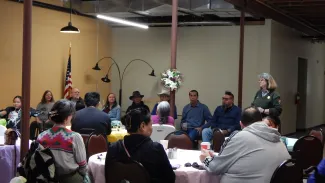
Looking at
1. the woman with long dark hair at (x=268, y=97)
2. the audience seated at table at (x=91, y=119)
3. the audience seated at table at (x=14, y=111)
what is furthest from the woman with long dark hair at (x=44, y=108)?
the woman with long dark hair at (x=268, y=97)

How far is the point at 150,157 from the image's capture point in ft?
11.5

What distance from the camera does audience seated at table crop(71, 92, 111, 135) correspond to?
6.12m

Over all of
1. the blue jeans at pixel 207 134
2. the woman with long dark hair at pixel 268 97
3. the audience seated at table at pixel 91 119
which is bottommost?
the blue jeans at pixel 207 134

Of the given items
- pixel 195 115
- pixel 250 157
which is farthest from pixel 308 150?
pixel 195 115

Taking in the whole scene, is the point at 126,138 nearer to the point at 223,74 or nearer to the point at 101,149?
the point at 101,149

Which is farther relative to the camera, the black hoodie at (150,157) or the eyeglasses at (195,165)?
the eyeglasses at (195,165)

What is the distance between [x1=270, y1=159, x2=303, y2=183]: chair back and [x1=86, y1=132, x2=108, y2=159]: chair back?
2425 mm

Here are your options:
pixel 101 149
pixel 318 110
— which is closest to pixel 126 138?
pixel 101 149

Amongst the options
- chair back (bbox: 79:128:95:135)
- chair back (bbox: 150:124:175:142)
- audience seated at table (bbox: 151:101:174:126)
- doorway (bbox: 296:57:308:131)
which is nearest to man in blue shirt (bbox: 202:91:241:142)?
audience seated at table (bbox: 151:101:174:126)

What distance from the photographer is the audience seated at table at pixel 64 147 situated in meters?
3.81

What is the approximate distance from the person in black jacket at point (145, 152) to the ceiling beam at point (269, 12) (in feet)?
20.1

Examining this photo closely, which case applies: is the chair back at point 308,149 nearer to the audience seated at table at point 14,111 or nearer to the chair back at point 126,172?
the chair back at point 126,172

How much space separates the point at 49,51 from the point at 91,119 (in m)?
5.38

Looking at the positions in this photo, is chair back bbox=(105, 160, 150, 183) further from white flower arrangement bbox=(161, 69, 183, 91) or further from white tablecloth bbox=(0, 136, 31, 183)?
white flower arrangement bbox=(161, 69, 183, 91)
